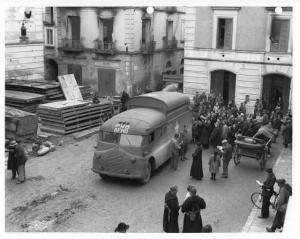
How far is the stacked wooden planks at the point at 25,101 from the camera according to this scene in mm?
22531

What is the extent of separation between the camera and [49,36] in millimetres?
33406

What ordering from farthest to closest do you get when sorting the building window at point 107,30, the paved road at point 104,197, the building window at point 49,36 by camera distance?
the building window at point 49,36 → the building window at point 107,30 → the paved road at point 104,197

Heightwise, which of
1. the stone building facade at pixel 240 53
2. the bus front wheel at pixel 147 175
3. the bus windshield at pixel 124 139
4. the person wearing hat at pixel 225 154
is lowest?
the bus front wheel at pixel 147 175

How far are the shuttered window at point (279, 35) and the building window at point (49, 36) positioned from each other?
1725cm

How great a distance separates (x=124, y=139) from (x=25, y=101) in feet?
30.3

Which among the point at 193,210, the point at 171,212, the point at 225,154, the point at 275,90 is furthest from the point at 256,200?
the point at 275,90

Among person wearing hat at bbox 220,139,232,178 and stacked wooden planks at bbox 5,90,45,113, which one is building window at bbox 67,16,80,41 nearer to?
stacked wooden planks at bbox 5,90,45,113

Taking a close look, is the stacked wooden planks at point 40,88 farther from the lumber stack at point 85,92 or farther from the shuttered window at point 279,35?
the shuttered window at point 279,35

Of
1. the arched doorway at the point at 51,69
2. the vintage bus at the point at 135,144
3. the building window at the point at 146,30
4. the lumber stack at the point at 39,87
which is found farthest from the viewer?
the arched doorway at the point at 51,69

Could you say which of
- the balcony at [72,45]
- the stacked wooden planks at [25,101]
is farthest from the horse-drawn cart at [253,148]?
the balcony at [72,45]

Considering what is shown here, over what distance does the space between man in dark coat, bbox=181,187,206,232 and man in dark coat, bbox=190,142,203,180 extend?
15.8 ft

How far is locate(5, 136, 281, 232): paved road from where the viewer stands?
41.5ft

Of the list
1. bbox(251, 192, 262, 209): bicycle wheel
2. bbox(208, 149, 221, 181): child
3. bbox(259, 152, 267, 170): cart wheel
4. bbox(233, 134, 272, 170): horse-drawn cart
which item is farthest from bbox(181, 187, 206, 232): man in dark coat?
bbox(259, 152, 267, 170): cart wheel

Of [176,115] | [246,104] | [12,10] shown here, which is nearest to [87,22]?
[12,10]
